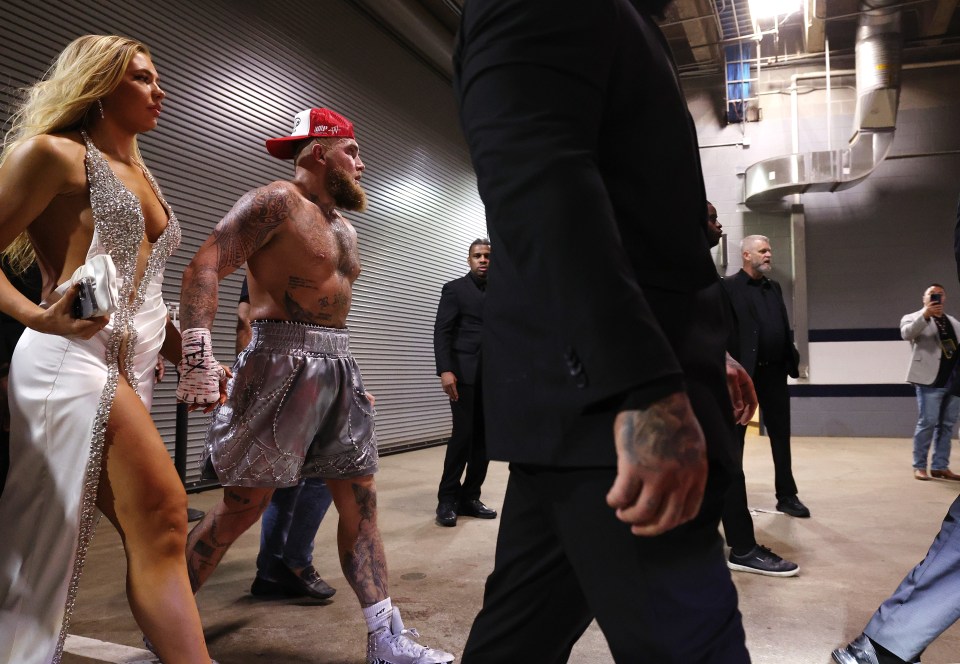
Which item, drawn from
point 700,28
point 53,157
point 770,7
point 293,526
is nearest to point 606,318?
point 53,157

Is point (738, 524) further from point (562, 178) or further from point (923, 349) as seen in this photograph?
point (923, 349)

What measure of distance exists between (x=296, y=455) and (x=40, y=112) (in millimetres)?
1162

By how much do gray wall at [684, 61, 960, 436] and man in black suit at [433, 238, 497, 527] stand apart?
718 centimetres

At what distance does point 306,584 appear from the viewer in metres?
2.84

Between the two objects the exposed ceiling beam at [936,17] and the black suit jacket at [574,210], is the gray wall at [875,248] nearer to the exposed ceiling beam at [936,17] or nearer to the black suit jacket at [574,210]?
the exposed ceiling beam at [936,17]

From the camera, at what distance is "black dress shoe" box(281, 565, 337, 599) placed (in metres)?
2.84

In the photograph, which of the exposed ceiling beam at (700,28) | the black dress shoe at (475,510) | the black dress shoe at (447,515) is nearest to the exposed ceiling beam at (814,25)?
the exposed ceiling beam at (700,28)

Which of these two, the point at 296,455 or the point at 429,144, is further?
the point at 429,144

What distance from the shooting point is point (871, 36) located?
917 cm

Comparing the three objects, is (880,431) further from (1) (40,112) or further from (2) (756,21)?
(1) (40,112)

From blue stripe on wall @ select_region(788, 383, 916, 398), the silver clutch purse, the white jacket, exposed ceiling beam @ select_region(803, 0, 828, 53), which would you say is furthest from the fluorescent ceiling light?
the silver clutch purse

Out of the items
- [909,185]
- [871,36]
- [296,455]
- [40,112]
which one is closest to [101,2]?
[40,112]

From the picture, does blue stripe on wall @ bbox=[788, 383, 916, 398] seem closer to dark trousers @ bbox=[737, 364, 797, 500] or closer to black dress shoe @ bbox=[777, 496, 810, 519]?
black dress shoe @ bbox=[777, 496, 810, 519]

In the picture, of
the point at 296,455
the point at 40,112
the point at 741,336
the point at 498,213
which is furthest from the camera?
the point at 741,336
